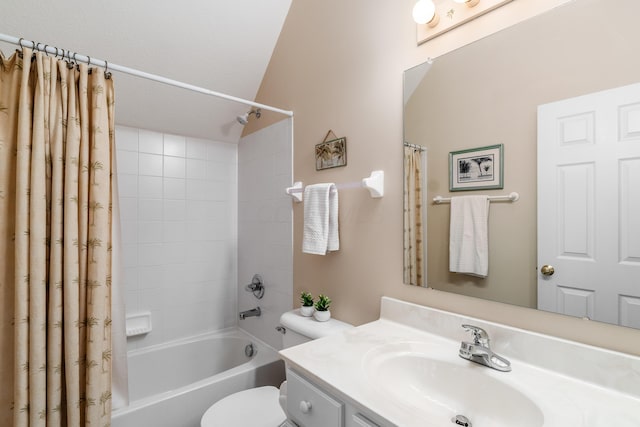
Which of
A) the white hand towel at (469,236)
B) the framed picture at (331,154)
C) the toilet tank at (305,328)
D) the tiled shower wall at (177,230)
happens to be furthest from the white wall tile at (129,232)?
the white hand towel at (469,236)

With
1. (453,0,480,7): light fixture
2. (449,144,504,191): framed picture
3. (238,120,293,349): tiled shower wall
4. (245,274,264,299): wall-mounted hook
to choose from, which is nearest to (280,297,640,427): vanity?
(449,144,504,191): framed picture

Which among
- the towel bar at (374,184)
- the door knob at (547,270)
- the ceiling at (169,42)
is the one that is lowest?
the door knob at (547,270)

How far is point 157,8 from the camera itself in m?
1.59

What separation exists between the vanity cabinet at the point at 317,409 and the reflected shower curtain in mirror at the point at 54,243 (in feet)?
2.65

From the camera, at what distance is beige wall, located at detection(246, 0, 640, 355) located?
1.13 m

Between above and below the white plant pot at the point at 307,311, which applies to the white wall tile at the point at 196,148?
above

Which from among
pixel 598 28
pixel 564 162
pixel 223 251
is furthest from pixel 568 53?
pixel 223 251

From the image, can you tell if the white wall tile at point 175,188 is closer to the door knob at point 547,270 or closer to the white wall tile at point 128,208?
the white wall tile at point 128,208

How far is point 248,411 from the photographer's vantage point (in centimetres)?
142

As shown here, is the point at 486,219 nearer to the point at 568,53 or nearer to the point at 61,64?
the point at 568,53

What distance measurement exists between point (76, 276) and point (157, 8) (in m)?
1.37

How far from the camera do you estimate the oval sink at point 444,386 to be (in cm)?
79

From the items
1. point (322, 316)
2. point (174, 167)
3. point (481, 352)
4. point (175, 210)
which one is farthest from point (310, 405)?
point (174, 167)

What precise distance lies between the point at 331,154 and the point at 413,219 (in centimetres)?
Answer: 58
